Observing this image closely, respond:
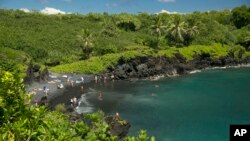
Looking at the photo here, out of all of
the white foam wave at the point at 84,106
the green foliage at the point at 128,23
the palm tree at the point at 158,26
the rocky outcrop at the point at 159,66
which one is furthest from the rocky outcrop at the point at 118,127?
the green foliage at the point at 128,23

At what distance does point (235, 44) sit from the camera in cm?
12512

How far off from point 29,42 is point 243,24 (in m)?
77.0

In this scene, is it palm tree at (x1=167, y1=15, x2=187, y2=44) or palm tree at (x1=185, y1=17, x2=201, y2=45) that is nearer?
palm tree at (x1=167, y1=15, x2=187, y2=44)

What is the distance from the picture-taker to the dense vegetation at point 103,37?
98938mm

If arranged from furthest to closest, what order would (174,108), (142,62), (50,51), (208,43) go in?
(208,43)
(50,51)
(142,62)
(174,108)

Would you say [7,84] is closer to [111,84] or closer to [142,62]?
[111,84]

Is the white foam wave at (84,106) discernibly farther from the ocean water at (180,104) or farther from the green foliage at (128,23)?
the green foliage at (128,23)

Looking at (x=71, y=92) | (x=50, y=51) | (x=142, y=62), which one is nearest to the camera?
(x=71, y=92)

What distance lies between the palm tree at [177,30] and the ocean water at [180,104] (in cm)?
1881

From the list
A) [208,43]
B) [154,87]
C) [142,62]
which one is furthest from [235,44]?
[154,87]

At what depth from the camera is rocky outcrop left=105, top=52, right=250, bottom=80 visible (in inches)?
3691

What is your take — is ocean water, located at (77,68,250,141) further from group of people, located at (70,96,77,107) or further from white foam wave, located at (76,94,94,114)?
group of people, located at (70,96,77,107)

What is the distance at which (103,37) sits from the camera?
123438 millimetres

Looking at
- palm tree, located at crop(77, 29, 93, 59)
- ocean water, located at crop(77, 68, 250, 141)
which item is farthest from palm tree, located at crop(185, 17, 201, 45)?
palm tree, located at crop(77, 29, 93, 59)
